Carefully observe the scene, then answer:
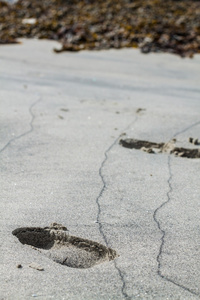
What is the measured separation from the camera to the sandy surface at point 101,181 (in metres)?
2.76

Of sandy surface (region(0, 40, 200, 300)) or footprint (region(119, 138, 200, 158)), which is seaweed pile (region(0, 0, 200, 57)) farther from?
footprint (region(119, 138, 200, 158))

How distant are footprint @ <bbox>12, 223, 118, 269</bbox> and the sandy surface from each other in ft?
0.10

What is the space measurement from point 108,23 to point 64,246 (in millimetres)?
9005

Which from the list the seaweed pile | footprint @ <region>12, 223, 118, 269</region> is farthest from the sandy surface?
the seaweed pile

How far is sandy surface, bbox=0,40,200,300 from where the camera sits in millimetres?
2756

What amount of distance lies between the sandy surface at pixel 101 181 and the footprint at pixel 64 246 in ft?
0.10

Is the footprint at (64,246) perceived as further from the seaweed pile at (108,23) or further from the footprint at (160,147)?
the seaweed pile at (108,23)

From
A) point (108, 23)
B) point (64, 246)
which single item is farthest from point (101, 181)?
point (108, 23)

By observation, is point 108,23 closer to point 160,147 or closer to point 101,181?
point 160,147

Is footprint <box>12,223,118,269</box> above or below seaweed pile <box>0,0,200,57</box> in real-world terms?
above

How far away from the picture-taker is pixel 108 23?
38.0ft

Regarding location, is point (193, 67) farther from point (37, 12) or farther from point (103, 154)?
point (37, 12)

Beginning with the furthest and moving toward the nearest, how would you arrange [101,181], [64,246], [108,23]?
[108,23] → [101,181] → [64,246]

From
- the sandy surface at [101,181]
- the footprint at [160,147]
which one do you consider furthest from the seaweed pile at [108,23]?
the footprint at [160,147]
